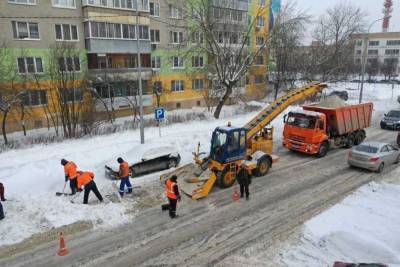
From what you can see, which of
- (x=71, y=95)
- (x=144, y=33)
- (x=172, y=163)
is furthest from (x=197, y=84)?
(x=172, y=163)

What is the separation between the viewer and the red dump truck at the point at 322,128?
16516mm

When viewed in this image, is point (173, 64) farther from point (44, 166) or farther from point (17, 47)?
point (44, 166)

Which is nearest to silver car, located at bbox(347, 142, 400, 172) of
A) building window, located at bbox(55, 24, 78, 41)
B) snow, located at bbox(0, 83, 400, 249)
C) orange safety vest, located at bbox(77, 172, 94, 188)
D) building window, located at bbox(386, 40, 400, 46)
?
snow, located at bbox(0, 83, 400, 249)

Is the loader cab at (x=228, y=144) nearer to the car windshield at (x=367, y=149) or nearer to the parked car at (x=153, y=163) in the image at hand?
the parked car at (x=153, y=163)

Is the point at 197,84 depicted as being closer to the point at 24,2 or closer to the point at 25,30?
the point at 25,30

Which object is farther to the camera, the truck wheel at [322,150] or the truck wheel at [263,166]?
the truck wheel at [322,150]

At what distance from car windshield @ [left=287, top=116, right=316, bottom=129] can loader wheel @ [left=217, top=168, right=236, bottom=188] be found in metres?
5.95

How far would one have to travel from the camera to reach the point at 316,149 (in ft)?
54.4

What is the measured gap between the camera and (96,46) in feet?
93.2

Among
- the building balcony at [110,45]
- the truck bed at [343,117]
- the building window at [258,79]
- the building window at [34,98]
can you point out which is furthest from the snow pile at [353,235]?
the building window at [258,79]

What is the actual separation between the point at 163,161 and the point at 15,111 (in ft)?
58.9

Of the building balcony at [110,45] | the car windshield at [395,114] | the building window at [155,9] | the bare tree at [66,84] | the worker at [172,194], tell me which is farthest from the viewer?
the building window at [155,9]

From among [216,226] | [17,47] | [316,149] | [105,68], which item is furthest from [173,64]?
[216,226]

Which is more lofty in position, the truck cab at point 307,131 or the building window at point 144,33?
the building window at point 144,33
